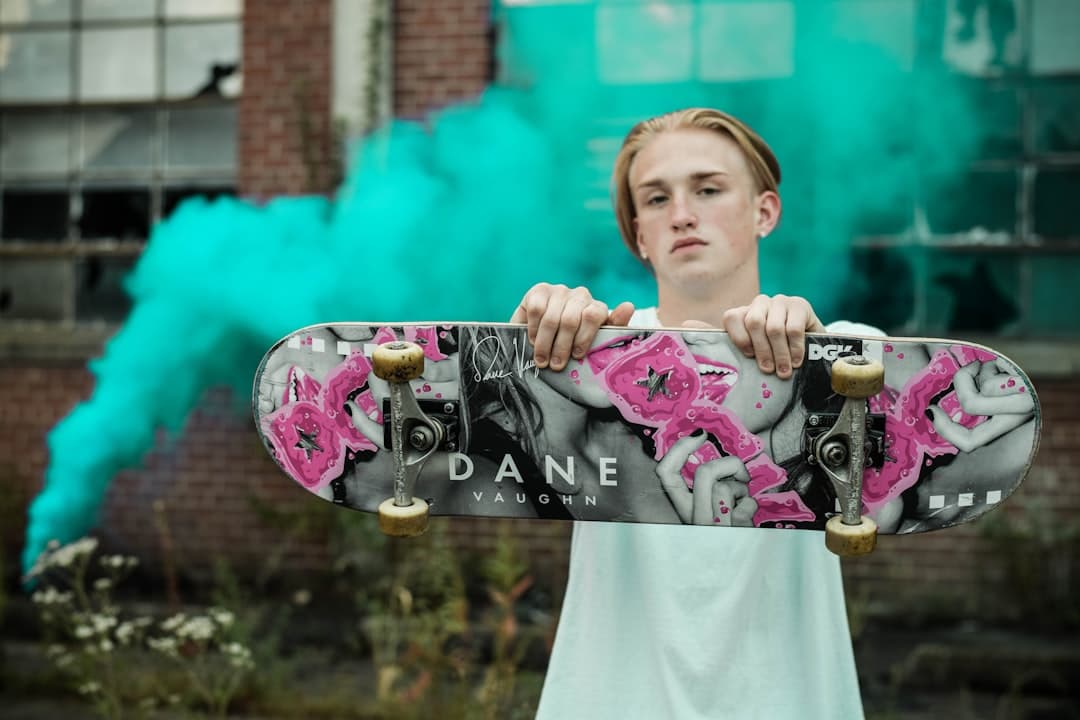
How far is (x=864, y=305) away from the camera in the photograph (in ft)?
16.0

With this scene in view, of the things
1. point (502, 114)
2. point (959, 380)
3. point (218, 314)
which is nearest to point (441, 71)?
point (502, 114)

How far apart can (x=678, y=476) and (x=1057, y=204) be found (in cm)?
437

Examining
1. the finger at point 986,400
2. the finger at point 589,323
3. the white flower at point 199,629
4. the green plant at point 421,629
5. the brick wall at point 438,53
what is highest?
the brick wall at point 438,53

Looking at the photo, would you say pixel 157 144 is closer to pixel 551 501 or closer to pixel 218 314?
pixel 218 314

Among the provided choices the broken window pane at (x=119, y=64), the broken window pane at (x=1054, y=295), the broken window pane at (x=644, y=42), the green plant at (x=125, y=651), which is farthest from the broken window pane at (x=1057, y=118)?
the broken window pane at (x=119, y=64)

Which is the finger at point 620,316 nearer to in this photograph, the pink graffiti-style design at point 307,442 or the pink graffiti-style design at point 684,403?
the pink graffiti-style design at point 684,403

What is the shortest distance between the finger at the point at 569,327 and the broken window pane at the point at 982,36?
415 centimetres

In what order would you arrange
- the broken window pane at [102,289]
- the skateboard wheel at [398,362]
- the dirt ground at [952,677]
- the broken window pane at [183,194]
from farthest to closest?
the broken window pane at [102,289] → the broken window pane at [183,194] → the dirt ground at [952,677] → the skateboard wheel at [398,362]

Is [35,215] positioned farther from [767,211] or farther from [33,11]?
[767,211]

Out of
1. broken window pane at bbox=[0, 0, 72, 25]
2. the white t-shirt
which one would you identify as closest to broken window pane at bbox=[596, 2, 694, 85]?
broken window pane at bbox=[0, 0, 72, 25]

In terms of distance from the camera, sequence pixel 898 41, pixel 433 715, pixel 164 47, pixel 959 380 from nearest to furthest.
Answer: pixel 959 380 → pixel 433 715 → pixel 898 41 → pixel 164 47

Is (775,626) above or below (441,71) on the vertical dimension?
below

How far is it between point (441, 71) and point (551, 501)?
13.2 ft

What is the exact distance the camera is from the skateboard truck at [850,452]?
3.90 feet
